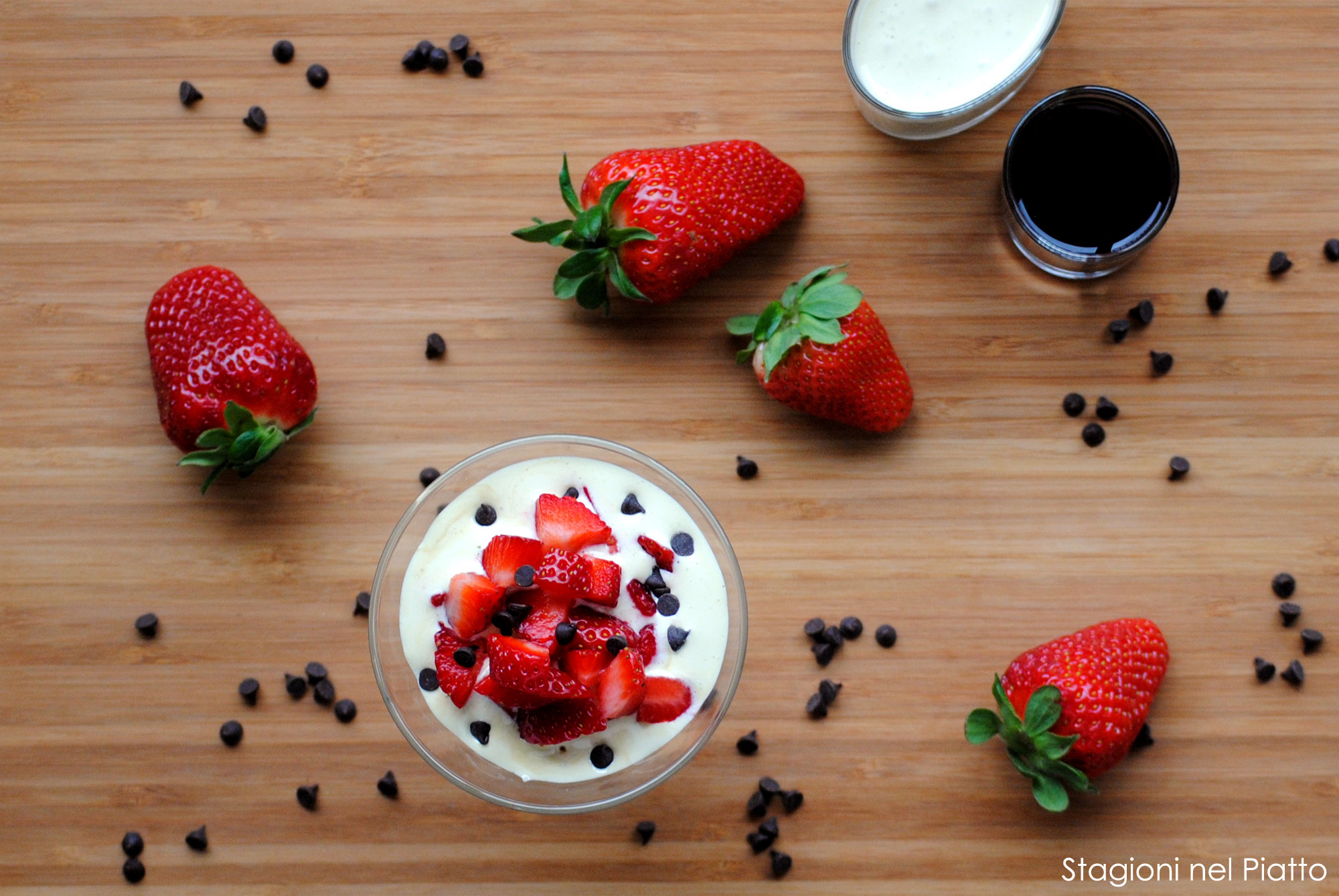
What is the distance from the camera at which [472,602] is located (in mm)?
1441

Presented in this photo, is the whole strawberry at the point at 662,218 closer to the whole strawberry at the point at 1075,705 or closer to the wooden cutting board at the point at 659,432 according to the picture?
the wooden cutting board at the point at 659,432

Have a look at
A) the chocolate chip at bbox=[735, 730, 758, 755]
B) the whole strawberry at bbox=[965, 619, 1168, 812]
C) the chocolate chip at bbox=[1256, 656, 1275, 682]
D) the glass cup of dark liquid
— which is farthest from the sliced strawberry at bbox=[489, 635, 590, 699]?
the chocolate chip at bbox=[1256, 656, 1275, 682]

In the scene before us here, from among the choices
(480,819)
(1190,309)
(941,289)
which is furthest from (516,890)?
(1190,309)

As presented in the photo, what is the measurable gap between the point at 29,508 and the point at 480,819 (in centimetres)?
96

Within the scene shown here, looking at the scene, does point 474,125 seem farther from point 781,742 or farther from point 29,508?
point 781,742

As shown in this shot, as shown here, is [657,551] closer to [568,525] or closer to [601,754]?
[568,525]

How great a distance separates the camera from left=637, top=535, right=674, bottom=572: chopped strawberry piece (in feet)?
4.88

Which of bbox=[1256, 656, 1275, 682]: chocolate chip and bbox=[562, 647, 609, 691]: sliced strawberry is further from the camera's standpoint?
bbox=[1256, 656, 1275, 682]: chocolate chip

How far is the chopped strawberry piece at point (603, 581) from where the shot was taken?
4.68 ft

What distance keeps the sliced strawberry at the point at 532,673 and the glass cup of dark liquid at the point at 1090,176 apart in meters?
1.04

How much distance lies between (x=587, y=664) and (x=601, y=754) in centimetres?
18

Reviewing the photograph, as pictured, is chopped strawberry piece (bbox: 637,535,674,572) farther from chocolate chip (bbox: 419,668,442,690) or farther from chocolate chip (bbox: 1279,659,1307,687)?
chocolate chip (bbox: 1279,659,1307,687)

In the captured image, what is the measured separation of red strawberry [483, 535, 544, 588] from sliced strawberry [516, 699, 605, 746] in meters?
0.19

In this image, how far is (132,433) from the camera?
1803 millimetres
